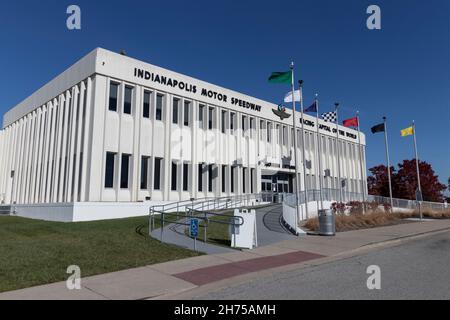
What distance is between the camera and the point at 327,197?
2558 cm

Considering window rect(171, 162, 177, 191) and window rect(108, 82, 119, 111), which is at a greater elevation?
window rect(108, 82, 119, 111)

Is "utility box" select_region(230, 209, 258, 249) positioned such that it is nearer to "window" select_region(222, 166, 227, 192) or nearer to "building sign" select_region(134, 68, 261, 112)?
"building sign" select_region(134, 68, 261, 112)

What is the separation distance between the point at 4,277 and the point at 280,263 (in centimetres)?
641

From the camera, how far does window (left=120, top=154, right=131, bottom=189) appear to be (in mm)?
25258

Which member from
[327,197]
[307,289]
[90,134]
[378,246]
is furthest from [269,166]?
[307,289]

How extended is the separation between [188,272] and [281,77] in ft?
44.7

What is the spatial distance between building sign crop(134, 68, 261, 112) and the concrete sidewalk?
715 inches

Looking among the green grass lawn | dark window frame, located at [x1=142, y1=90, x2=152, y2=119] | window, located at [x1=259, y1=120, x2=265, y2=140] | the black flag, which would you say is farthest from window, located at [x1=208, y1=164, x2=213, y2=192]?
the green grass lawn

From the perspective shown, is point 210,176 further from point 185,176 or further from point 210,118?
point 210,118

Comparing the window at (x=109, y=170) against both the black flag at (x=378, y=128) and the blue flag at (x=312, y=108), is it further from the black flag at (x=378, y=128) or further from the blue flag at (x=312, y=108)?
the black flag at (x=378, y=128)

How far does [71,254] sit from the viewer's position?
412 inches

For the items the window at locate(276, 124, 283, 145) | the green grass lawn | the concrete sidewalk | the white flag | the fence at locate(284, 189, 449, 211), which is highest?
the window at locate(276, 124, 283, 145)

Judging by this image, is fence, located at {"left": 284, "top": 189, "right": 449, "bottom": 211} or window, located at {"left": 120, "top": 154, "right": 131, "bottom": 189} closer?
fence, located at {"left": 284, "top": 189, "right": 449, "bottom": 211}
